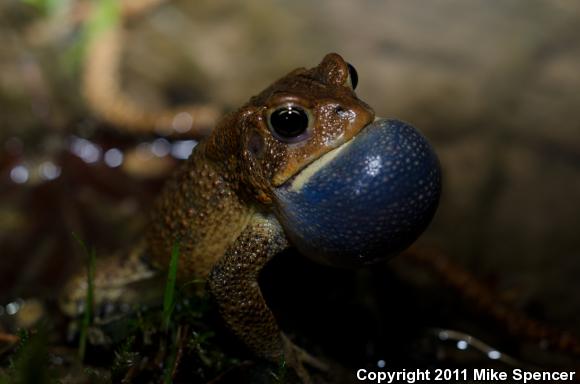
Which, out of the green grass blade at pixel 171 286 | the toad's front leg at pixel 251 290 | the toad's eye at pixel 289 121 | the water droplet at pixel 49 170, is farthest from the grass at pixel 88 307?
the water droplet at pixel 49 170

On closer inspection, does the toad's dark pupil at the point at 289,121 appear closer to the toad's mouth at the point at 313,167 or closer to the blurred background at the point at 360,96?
the toad's mouth at the point at 313,167

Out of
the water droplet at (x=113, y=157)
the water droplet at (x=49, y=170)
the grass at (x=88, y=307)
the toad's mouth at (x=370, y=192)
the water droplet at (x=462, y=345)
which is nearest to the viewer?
the toad's mouth at (x=370, y=192)

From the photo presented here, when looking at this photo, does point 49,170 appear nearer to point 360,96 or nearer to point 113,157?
point 113,157

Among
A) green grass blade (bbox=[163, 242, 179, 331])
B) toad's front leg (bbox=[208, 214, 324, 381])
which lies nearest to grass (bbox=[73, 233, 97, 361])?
green grass blade (bbox=[163, 242, 179, 331])

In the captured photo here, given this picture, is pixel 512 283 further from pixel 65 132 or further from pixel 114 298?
pixel 65 132

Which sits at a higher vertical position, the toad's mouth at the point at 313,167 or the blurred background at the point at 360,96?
the blurred background at the point at 360,96

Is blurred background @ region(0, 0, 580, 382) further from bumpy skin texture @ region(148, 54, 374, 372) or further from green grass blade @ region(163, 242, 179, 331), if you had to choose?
green grass blade @ region(163, 242, 179, 331)

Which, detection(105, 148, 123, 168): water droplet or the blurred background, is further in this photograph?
detection(105, 148, 123, 168): water droplet
